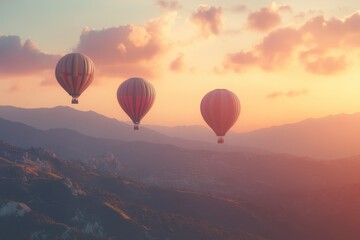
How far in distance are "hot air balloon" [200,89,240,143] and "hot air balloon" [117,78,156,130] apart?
16.3 meters

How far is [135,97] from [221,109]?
22.9 meters

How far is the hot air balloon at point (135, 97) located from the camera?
135250 mm

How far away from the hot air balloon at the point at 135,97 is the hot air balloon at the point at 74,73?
11.2 m

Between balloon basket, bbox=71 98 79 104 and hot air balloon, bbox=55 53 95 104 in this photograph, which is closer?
balloon basket, bbox=71 98 79 104

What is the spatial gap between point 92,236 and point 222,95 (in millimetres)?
90949

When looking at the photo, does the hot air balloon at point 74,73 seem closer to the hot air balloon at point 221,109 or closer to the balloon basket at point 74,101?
the balloon basket at point 74,101

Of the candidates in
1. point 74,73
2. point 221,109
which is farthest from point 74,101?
→ point 221,109

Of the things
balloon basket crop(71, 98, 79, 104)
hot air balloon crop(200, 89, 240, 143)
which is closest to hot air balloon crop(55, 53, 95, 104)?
balloon basket crop(71, 98, 79, 104)

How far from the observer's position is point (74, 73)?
140375 millimetres

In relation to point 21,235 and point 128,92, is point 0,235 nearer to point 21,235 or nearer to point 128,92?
point 21,235

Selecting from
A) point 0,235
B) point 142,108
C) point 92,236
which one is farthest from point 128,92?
point 0,235

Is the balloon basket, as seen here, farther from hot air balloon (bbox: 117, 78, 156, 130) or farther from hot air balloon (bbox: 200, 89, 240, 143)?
hot air balloon (bbox: 200, 89, 240, 143)

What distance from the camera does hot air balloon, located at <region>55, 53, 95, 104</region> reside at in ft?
456

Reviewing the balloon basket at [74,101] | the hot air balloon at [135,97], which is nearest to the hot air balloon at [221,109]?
the hot air balloon at [135,97]
